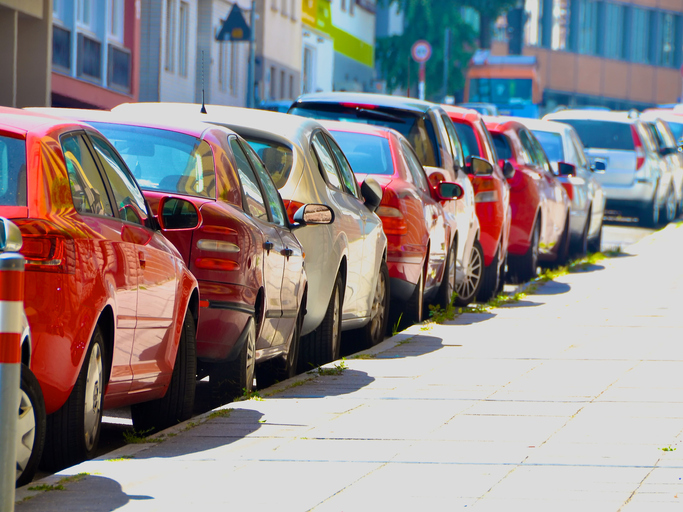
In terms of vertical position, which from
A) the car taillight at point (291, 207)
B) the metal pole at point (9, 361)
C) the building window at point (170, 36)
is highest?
the building window at point (170, 36)

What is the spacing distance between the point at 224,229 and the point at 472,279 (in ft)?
24.4

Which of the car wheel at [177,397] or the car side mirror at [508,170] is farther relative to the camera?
the car side mirror at [508,170]

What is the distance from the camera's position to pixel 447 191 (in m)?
13.3

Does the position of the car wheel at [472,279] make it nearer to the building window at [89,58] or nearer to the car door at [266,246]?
the car door at [266,246]

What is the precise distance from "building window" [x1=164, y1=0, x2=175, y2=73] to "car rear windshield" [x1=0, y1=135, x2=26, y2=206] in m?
32.1

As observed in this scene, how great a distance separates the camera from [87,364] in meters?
6.13

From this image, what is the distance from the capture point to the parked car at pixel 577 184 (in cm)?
2061

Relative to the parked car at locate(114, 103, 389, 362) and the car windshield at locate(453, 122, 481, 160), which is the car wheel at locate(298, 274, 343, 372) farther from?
the car windshield at locate(453, 122, 481, 160)

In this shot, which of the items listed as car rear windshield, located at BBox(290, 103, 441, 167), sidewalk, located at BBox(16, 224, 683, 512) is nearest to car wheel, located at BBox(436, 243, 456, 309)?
car rear windshield, located at BBox(290, 103, 441, 167)

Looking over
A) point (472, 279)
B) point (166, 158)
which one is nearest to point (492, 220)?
point (472, 279)

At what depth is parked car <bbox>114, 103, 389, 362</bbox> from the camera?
9.84 metres

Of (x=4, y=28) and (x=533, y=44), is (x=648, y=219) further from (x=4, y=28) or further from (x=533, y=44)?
(x=533, y=44)

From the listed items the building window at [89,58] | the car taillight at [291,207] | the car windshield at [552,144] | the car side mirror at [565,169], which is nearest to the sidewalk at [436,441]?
the car taillight at [291,207]

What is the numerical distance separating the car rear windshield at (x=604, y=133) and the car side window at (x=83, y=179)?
2126 centimetres
